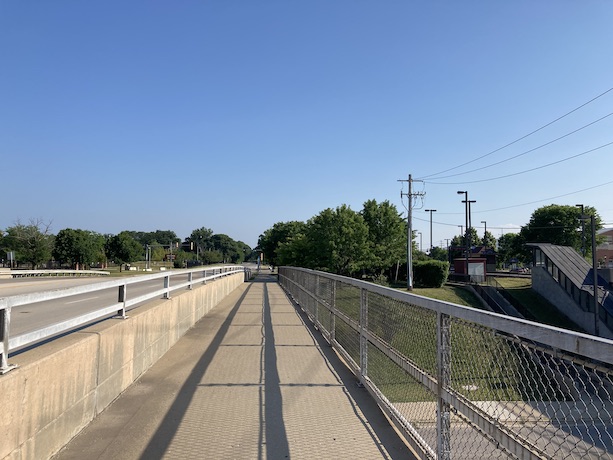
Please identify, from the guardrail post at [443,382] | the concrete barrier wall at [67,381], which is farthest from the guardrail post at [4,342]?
the guardrail post at [443,382]

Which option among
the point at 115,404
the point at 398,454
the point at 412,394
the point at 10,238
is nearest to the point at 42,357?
the point at 115,404

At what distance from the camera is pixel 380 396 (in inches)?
204

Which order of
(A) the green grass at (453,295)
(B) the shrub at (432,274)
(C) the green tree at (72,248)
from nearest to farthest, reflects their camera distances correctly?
1. (A) the green grass at (453,295)
2. (B) the shrub at (432,274)
3. (C) the green tree at (72,248)

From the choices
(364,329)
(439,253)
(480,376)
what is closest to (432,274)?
(364,329)

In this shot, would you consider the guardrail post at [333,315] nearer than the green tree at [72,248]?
Yes

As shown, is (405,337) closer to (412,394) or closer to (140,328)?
(412,394)

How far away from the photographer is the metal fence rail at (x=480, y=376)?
2.22m

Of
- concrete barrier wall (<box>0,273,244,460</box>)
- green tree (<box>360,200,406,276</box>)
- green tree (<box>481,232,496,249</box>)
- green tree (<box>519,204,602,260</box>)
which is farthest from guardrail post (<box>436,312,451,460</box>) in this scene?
green tree (<box>481,232,496,249</box>)

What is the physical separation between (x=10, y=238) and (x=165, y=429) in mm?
76591

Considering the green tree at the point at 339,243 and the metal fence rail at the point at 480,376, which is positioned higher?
the green tree at the point at 339,243

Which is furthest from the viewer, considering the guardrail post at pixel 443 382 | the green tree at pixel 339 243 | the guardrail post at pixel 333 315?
the green tree at pixel 339 243

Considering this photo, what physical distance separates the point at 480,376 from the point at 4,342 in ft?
11.2

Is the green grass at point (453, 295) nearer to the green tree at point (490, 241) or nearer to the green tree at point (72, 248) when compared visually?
the green tree at point (72, 248)

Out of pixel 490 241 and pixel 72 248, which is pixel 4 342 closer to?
pixel 72 248
